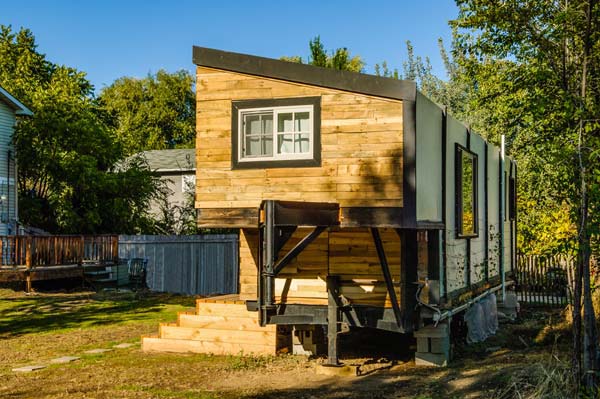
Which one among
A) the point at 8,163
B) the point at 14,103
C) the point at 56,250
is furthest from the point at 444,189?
the point at 8,163

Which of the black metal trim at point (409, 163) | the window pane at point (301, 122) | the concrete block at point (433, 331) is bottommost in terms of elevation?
the concrete block at point (433, 331)

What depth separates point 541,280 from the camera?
22328mm

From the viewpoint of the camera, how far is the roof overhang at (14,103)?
2783 cm

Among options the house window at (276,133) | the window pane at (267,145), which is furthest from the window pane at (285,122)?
the window pane at (267,145)

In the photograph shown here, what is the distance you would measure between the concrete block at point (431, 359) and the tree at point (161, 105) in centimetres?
4610

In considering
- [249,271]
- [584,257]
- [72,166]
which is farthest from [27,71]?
[584,257]

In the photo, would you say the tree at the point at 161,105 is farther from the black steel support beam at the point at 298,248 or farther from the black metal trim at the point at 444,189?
the black steel support beam at the point at 298,248

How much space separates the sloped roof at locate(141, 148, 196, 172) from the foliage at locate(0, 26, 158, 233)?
23.4 ft

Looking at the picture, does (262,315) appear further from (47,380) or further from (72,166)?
(72,166)

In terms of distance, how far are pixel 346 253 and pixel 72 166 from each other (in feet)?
64.5

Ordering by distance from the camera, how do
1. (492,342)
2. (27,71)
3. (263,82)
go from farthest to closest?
1. (27,71)
2. (492,342)
3. (263,82)

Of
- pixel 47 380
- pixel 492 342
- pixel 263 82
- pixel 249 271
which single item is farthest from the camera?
pixel 492 342

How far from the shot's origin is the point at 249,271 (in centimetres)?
1325

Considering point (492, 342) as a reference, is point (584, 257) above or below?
above
